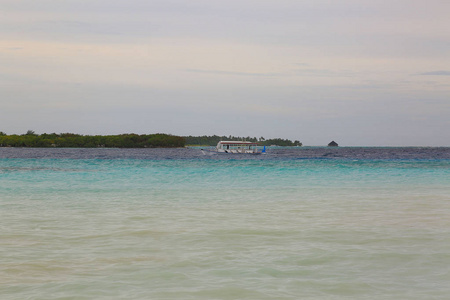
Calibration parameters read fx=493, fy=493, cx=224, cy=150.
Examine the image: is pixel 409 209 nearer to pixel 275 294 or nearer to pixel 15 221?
pixel 275 294

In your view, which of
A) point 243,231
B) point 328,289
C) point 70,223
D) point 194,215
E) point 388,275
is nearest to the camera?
point 328,289

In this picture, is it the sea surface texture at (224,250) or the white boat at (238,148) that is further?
the white boat at (238,148)

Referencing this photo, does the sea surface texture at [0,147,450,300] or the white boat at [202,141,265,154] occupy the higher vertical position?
the white boat at [202,141,265,154]

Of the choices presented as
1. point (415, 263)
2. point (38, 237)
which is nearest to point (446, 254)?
point (415, 263)

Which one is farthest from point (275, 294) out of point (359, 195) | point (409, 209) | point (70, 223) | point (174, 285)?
point (359, 195)

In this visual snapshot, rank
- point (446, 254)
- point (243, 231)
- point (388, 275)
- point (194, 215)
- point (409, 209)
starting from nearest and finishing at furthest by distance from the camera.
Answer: point (388, 275) < point (446, 254) < point (243, 231) < point (194, 215) < point (409, 209)

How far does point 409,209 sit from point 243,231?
6.02 metres

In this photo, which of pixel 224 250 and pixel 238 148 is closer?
pixel 224 250

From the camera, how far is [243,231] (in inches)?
392

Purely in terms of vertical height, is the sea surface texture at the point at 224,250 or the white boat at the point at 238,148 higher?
the white boat at the point at 238,148

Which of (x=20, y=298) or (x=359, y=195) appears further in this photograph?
(x=359, y=195)

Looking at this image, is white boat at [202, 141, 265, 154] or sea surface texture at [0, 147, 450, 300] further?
white boat at [202, 141, 265, 154]

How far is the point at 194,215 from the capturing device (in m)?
12.3

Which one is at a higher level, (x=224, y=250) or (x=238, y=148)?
(x=238, y=148)
